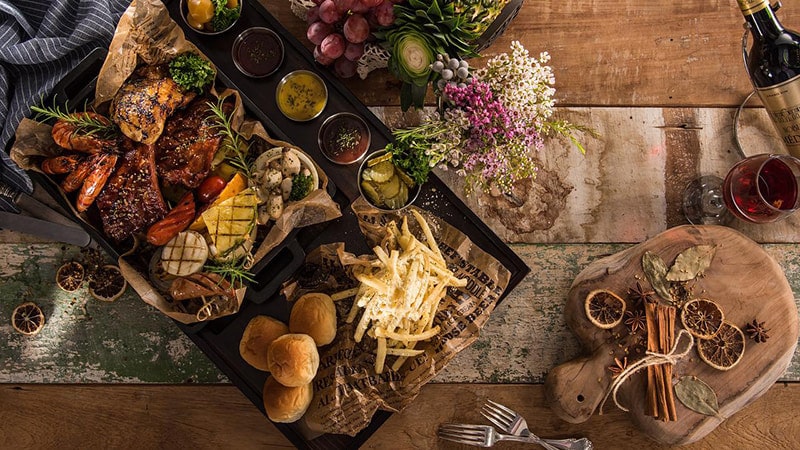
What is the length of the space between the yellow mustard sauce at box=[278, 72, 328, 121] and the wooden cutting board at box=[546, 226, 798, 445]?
1.41 meters

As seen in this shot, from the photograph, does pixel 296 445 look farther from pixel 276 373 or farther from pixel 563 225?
pixel 563 225

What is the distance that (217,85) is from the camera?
2439 mm

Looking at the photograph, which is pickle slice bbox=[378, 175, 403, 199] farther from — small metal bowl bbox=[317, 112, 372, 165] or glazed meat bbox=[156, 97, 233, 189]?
glazed meat bbox=[156, 97, 233, 189]

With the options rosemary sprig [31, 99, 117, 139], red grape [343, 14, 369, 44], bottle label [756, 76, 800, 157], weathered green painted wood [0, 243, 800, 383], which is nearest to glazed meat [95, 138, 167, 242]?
rosemary sprig [31, 99, 117, 139]

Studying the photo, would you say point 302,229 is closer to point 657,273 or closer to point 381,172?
point 381,172

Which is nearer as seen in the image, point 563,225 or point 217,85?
point 217,85

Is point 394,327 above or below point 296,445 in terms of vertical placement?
above

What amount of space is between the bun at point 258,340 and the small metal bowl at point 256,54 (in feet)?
3.57

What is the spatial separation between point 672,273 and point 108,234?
91.7 inches

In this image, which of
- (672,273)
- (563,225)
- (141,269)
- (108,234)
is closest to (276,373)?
(141,269)

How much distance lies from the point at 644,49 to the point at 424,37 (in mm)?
1316

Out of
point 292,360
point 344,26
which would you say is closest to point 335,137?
point 344,26

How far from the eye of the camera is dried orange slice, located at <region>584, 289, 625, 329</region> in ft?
8.02

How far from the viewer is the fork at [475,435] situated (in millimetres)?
2582
